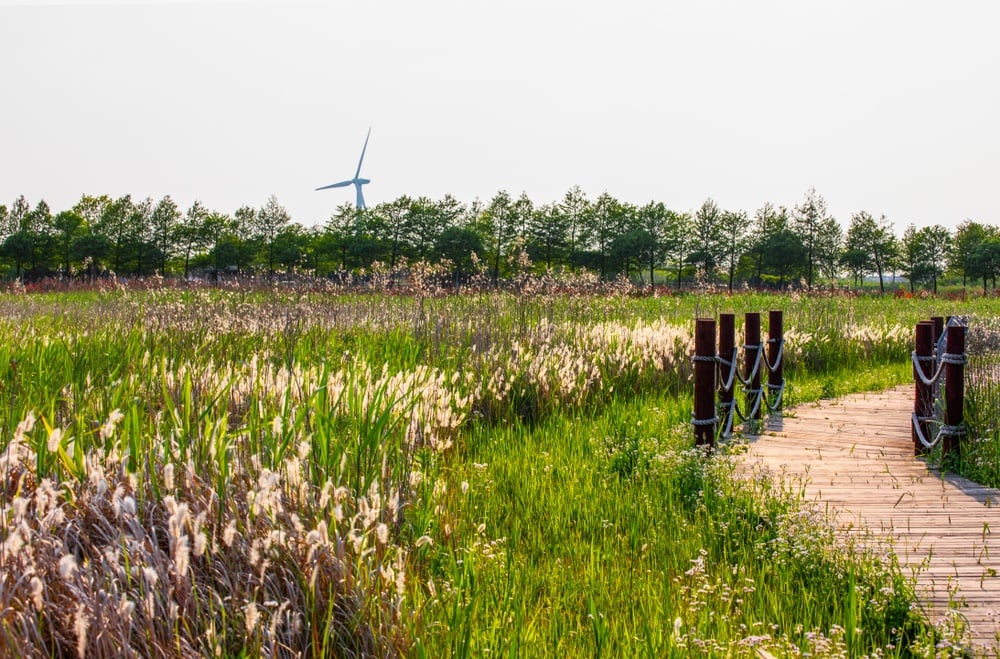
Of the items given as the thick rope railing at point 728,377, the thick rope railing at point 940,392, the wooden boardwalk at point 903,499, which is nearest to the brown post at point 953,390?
the thick rope railing at point 940,392

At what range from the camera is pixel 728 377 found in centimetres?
702

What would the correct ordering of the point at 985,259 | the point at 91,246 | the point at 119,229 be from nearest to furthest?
the point at 91,246, the point at 119,229, the point at 985,259

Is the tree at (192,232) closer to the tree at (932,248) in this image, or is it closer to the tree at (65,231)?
the tree at (65,231)

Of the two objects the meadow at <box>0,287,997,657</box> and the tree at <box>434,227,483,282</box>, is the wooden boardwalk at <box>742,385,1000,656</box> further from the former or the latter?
the tree at <box>434,227,483,282</box>

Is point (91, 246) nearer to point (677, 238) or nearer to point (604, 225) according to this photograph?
point (604, 225)

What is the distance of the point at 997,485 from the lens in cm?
529

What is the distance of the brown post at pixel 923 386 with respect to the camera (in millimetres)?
6418

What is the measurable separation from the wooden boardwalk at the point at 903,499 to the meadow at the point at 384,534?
0.73 ft

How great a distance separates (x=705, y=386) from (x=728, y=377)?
2.92 ft

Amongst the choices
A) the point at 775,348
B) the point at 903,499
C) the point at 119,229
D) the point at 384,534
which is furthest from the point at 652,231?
the point at 384,534

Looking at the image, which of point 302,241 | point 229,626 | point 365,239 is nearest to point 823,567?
point 229,626

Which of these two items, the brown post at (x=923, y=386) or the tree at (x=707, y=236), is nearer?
the brown post at (x=923, y=386)

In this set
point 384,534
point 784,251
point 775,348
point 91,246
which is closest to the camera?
point 384,534

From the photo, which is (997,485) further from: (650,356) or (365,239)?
(365,239)
